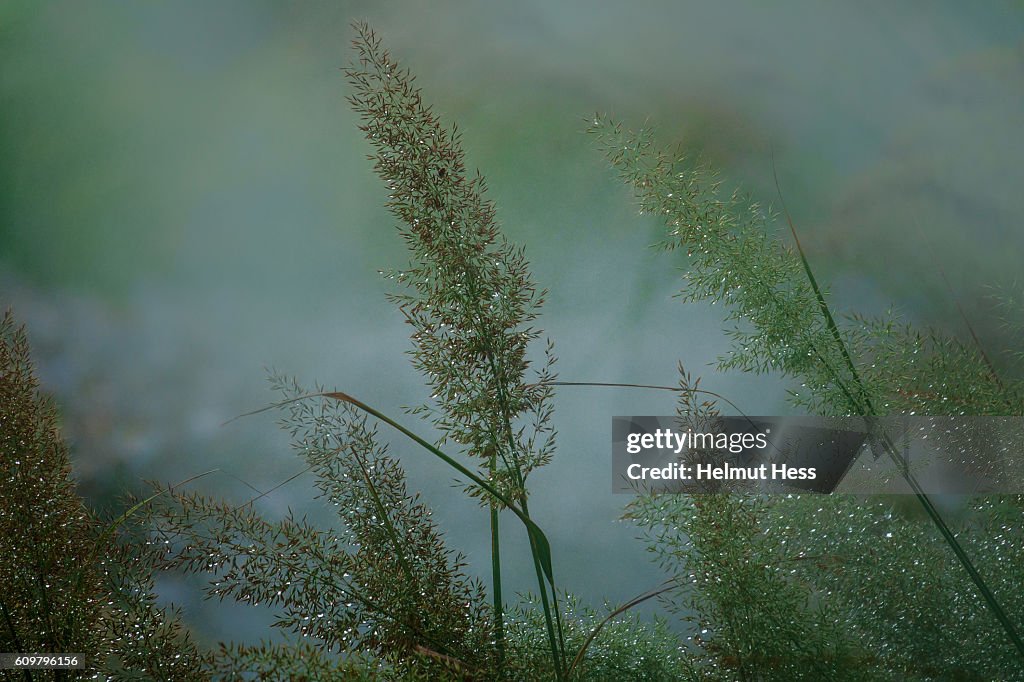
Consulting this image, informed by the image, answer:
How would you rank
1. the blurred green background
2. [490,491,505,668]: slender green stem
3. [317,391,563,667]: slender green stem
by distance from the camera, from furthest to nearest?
1. the blurred green background
2. [490,491,505,668]: slender green stem
3. [317,391,563,667]: slender green stem

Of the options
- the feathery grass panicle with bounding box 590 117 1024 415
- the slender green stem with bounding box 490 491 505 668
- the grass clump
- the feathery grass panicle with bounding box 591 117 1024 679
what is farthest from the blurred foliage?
the feathery grass panicle with bounding box 590 117 1024 415

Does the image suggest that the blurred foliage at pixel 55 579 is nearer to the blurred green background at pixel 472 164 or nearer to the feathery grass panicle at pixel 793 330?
the blurred green background at pixel 472 164

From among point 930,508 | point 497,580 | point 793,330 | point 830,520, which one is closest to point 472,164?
point 793,330

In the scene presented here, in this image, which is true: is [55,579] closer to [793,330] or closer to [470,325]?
[470,325]

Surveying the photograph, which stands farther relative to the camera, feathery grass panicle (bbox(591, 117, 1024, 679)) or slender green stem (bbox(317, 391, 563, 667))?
feathery grass panicle (bbox(591, 117, 1024, 679))

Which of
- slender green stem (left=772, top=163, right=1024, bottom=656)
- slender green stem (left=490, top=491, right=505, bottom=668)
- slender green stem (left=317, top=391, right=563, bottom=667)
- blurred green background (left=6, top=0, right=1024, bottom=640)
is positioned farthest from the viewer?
blurred green background (left=6, top=0, right=1024, bottom=640)

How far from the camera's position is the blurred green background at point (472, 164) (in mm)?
1691

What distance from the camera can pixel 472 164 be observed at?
1.75 m

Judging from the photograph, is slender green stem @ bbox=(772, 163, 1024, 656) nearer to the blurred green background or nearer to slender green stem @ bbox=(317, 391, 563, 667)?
the blurred green background

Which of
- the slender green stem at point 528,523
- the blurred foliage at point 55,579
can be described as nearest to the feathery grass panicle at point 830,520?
the slender green stem at point 528,523

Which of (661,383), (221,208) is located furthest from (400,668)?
(221,208)

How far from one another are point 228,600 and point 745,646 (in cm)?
103

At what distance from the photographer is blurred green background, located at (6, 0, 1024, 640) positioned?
1691 millimetres

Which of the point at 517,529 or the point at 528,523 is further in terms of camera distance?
the point at 517,529
